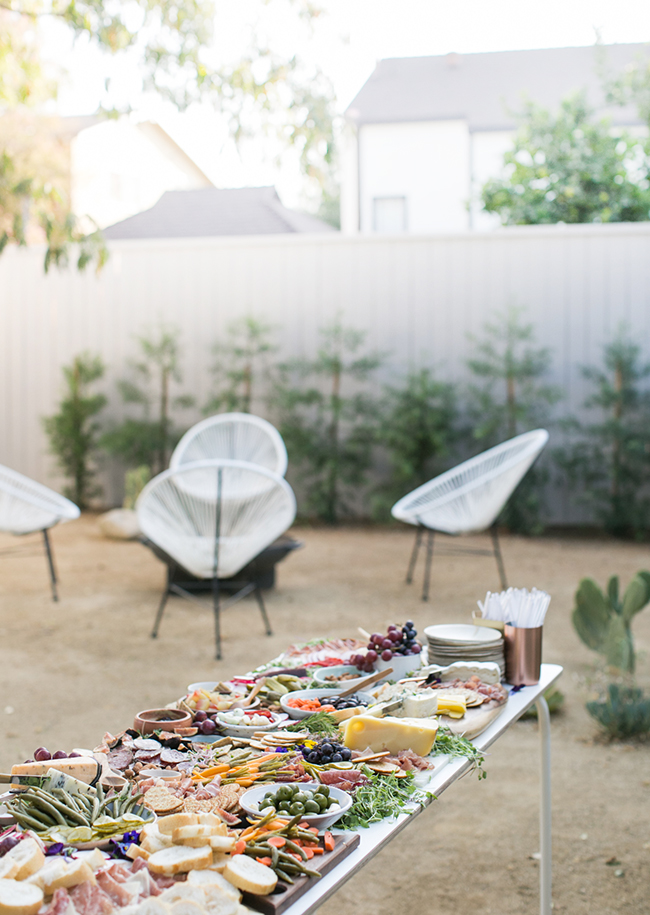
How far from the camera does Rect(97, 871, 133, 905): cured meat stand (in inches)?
30.6

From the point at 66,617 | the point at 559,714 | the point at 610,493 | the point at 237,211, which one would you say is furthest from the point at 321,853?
the point at 237,211

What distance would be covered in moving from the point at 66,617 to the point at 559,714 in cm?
235

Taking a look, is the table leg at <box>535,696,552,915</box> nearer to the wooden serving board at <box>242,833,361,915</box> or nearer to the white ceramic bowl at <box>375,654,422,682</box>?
the white ceramic bowl at <box>375,654,422,682</box>

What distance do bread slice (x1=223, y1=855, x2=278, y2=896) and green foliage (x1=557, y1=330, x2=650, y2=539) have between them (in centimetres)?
546

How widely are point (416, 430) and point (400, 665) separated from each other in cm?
476

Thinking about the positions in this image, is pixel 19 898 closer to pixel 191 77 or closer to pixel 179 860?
pixel 179 860

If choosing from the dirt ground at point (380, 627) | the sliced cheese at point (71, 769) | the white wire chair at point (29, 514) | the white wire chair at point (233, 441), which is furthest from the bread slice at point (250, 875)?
the white wire chair at point (233, 441)

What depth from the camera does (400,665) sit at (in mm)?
1475

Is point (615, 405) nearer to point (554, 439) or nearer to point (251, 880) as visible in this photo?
point (554, 439)

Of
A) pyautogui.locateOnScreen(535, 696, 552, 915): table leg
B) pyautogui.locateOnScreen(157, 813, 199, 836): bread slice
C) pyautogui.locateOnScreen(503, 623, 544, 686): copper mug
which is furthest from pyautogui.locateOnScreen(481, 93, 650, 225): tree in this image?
pyautogui.locateOnScreen(157, 813, 199, 836): bread slice

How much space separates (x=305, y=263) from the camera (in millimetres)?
6777

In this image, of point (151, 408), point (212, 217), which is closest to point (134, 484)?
point (151, 408)

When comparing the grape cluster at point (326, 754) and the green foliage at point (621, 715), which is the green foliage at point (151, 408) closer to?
the green foliage at point (621, 715)

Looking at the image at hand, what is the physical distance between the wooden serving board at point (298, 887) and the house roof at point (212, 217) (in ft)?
Result: 36.5
